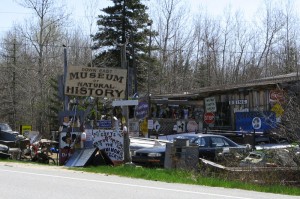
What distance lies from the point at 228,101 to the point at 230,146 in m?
11.4

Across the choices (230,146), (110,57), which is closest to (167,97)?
(110,57)

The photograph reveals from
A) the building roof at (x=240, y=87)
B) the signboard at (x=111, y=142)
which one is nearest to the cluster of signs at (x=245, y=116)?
the building roof at (x=240, y=87)

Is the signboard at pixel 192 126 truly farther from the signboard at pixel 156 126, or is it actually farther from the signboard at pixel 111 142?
the signboard at pixel 111 142

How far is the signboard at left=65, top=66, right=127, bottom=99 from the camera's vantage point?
20266 millimetres

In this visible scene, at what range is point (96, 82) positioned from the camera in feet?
66.7

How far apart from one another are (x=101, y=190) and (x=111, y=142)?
857 cm

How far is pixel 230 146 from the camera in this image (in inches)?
791

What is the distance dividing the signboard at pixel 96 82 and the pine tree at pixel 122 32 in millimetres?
22911

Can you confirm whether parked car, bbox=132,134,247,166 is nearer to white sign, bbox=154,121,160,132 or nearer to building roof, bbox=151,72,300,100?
building roof, bbox=151,72,300,100

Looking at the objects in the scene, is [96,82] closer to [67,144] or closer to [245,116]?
[67,144]

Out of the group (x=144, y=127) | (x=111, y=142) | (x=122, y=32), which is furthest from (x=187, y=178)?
(x=122, y=32)

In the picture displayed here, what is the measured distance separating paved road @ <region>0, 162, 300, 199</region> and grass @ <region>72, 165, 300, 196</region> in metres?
0.69

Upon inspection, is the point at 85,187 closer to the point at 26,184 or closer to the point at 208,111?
the point at 26,184

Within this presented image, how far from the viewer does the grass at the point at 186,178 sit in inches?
498
